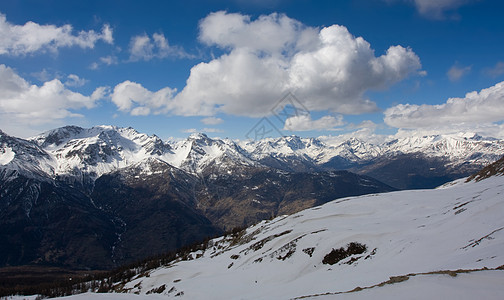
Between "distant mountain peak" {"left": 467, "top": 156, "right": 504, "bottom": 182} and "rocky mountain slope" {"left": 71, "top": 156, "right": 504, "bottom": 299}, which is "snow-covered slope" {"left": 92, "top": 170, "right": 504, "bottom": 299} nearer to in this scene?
"rocky mountain slope" {"left": 71, "top": 156, "right": 504, "bottom": 299}

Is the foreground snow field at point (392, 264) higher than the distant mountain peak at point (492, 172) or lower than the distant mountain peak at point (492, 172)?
higher

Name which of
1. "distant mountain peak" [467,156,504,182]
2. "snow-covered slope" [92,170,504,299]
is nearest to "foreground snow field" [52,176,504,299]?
"snow-covered slope" [92,170,504,299]

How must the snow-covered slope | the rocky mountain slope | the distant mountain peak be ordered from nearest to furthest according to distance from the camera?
the rocky mountain slope → the snow-covered slope → the distant mountain peak

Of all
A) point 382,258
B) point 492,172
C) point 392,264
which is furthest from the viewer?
point 492,172

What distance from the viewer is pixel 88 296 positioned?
1113 inches

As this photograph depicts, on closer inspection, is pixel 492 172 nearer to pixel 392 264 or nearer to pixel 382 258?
pixel 382 258

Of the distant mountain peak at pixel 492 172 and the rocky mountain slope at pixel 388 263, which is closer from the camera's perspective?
the rocky mountain slope at pixel 388 263

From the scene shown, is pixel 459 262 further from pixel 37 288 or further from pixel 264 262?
pixel 37 288

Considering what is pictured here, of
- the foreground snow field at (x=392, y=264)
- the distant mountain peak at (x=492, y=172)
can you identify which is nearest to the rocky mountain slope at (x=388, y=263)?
the foreground snow field at (x=392, y=264)

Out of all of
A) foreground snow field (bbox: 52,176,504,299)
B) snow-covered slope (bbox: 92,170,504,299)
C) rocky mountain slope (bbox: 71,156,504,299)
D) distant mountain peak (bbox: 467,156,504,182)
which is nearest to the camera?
foreground snow field (bbox: 52,176,504,299)

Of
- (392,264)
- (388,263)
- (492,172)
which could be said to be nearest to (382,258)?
(388,263)

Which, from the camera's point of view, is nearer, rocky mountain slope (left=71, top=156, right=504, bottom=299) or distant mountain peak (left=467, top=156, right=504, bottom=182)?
rocky mountain slope (left=71, top=156, right=504, bottom=299)

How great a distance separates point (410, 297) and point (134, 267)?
197m

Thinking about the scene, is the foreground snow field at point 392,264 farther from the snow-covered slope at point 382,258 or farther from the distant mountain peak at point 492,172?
the distant mountain peak at point 492,172
